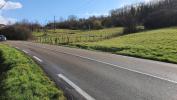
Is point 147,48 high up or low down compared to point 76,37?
down

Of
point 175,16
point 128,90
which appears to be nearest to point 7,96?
point 128,90

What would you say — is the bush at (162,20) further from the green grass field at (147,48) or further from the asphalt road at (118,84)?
the asphalt road at (118,84)

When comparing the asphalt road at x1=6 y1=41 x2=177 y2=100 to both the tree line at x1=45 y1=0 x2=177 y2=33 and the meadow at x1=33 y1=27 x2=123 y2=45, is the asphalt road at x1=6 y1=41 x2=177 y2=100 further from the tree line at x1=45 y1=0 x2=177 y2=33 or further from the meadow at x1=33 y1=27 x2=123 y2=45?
the tree line at x1=45 y1=0 x2=177 y2=33

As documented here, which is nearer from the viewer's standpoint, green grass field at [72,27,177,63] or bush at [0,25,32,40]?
green grass field at [72,27,177,63]

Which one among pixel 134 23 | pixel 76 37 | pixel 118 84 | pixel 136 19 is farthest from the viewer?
pixel 136 19

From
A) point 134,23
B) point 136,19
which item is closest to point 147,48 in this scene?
point 134,23

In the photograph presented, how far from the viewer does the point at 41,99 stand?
8.52 m

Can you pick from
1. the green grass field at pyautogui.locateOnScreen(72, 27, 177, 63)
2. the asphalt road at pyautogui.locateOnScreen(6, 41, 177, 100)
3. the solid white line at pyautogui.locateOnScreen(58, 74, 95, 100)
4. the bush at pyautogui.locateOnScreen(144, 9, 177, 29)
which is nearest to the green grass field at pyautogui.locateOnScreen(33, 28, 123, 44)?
the bush at pyautogui.locateOnScreen(144, 9, 177, 29)

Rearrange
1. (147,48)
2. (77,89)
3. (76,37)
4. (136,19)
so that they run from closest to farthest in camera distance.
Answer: (77,89)
(147,48)
(76,37)
(136,19)

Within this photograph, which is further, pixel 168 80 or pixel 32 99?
pixel 168 80

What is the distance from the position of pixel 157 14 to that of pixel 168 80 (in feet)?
233

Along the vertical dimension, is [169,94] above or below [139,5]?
below

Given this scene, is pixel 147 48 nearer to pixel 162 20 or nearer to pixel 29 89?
pixel 29 89

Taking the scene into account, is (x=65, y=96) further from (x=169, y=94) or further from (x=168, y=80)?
(x=168, y=80)
